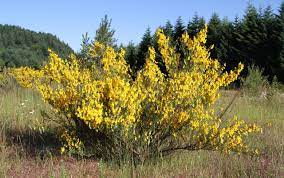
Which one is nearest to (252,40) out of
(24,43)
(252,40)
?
(252,40)

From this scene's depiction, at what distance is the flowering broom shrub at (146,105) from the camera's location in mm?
4445

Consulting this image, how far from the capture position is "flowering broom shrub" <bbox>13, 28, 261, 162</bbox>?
14.6 feet

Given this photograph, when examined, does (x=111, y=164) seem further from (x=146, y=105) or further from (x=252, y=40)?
(x=252, y=40)

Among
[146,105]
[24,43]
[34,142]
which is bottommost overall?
[34,142]

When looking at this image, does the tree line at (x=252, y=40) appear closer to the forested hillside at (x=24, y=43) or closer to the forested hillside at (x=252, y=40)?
the forested hillside at (x=252, y=40)

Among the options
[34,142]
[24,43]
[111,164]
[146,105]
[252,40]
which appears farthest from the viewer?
[24,43]

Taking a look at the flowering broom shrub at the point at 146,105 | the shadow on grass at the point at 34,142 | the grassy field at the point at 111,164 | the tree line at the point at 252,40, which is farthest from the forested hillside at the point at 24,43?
the flowering broom shrub at the point at 146,105

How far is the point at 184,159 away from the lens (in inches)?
190

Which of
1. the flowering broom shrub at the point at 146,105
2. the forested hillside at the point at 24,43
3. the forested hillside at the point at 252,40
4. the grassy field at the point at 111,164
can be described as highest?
the forested hillside at the point at 24,43

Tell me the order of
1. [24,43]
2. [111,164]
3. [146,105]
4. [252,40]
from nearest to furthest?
[111,164] < [146,105] < [252,40] < [24,43]

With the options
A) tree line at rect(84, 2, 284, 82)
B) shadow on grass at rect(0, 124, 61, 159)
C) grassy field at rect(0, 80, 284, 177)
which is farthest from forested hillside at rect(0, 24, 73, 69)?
grassy field at rect(0, 80, 284, 177)

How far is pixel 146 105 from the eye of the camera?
475cm

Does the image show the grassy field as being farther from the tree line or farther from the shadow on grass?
the tree line

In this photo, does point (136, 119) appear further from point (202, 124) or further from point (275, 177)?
point (275, 177)
